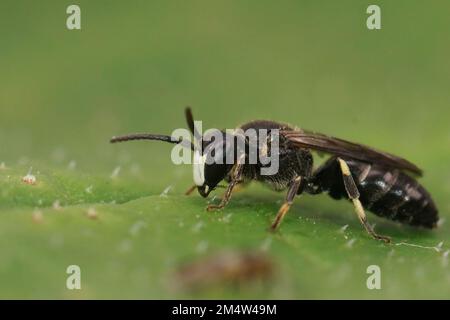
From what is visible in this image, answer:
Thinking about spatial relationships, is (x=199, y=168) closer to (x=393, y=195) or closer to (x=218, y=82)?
(x=393, y=195)

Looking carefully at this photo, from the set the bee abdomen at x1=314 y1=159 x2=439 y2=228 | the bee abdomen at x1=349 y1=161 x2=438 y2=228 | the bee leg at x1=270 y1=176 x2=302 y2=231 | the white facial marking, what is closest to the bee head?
the white facial marking

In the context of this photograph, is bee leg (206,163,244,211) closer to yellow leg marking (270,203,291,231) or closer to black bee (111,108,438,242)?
black bee (111,108,438,242)

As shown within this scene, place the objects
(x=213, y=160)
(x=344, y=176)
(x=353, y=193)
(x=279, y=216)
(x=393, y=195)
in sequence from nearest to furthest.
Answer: (x=279, y=216) → (x=213, y=160) → (x=353, y=193) → (x=344, y=176) → (x=393, y=195)

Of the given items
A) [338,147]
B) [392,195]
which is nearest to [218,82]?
[338,147]

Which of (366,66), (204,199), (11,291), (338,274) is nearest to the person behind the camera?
(11,291)

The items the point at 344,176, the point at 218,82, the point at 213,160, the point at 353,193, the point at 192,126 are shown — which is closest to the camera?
the point at 192,126

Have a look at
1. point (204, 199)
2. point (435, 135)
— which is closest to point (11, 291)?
point (204, 199)

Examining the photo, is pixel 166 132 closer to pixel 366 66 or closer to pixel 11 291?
pixel 366 66
